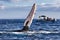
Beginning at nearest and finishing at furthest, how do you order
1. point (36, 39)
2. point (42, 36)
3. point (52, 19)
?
point (36, 39)
point (42, 36)
point (52, 19)

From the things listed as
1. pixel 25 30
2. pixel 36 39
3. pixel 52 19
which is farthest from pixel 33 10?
pixel 52 19

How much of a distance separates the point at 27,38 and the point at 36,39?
2309 mm

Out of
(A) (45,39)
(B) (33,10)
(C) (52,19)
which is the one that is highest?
(B) (33,10)

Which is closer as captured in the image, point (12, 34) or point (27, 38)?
point (27, 38)

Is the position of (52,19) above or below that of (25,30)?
below

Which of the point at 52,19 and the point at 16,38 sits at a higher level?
the point at 16,38

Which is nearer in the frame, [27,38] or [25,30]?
[27,38]

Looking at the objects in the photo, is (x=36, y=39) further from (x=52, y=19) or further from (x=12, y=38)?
(x=52, y=19)

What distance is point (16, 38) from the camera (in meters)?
58.1

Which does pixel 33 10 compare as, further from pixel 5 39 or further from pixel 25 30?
pixel 5 39

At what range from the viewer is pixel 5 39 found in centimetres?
5591

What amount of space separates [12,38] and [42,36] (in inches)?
261

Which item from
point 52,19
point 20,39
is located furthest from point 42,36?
point 52,19

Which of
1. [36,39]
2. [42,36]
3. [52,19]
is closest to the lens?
[36,39]
